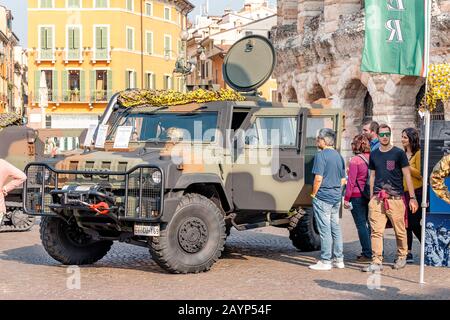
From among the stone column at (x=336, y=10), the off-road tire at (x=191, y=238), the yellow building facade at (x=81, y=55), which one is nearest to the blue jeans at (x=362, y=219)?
the off-road tire at (x=191, y=238)

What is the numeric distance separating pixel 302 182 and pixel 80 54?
165 ft

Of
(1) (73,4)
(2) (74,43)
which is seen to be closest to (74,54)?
(2) (74,43)

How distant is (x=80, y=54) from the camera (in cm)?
6056

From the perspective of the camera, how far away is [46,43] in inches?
2411

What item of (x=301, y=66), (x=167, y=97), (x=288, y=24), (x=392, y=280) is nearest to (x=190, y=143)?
(x=167, y=97)

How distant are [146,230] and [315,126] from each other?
3153 mm

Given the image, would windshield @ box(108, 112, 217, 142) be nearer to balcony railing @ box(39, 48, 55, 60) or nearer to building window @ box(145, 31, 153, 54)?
balcony railing @ box(39, 48, 55, 60)

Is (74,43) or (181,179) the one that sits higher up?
(74,43)

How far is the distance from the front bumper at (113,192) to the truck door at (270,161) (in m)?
1.44

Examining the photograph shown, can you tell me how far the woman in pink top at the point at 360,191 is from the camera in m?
11.9

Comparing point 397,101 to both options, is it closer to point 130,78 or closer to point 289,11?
point 289,11
